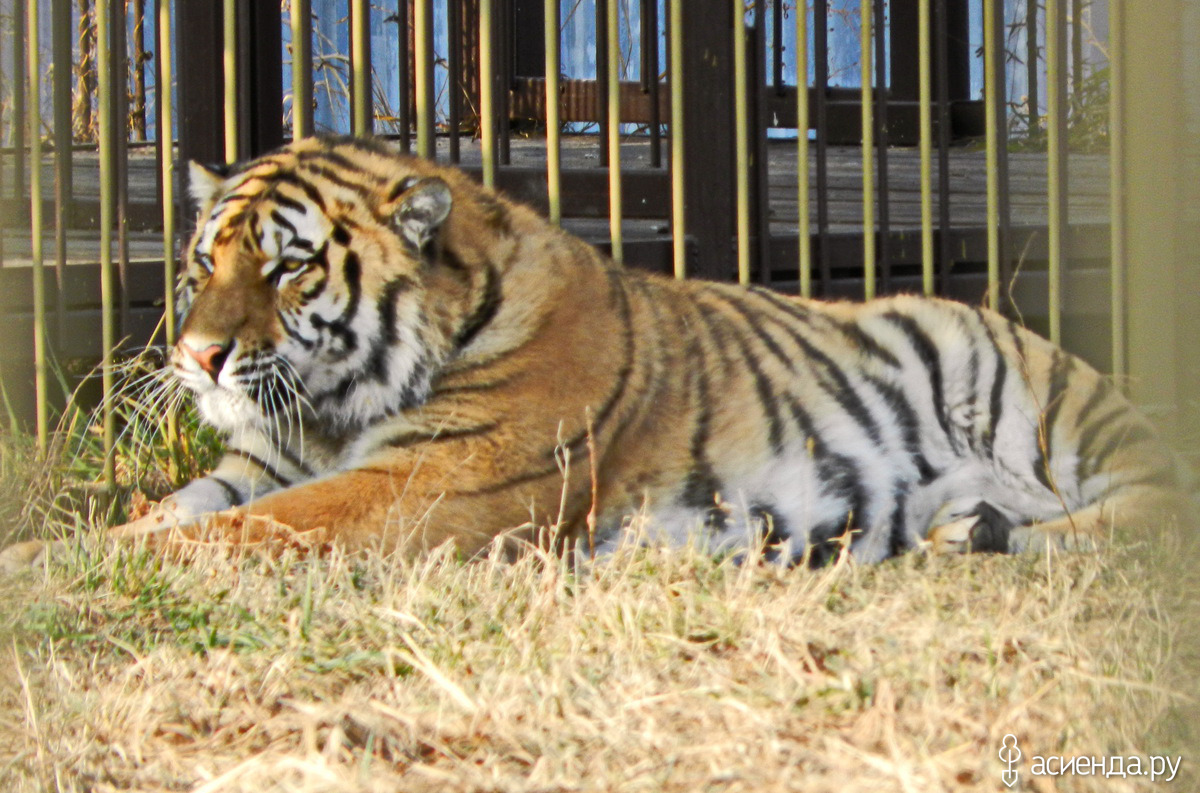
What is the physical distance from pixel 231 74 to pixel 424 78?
0.53 metres

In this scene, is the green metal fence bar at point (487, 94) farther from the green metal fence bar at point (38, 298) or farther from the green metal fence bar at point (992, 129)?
the green metal fence bar at point (992, 129)

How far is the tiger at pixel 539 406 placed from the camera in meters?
2.85

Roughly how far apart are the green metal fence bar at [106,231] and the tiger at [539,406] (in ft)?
1.36

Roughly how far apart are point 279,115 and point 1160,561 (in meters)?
2.74

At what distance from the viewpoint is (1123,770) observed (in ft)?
5.22

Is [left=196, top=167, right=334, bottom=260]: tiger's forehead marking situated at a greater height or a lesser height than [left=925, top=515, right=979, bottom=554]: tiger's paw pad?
greater

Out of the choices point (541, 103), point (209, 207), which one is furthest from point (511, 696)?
point (541, 103)

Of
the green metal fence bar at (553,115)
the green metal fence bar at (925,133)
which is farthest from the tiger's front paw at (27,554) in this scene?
the green metal fence bar at (925,133)

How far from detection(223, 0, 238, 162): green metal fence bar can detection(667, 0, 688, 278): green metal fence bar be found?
49.0 inches

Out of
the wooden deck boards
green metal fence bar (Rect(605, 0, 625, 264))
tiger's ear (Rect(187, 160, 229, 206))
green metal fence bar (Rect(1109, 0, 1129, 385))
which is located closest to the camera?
tiger's ear (Rect(187, 160, 229, 206))

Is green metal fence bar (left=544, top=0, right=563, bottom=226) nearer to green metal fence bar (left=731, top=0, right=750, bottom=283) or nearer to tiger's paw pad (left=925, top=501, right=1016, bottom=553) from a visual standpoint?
green metal fence bar (left=731, top=0, right=750, bottom=283)

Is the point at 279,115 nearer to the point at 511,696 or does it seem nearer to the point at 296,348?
the point at 296,348

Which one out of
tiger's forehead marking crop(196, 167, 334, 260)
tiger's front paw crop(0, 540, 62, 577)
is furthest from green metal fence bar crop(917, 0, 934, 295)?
tiger's front paw crop(0, 540, 62, 577)

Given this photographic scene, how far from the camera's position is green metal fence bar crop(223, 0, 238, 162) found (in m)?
3.61
